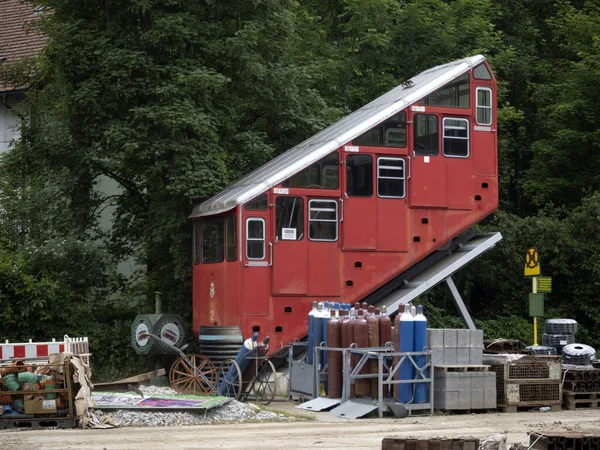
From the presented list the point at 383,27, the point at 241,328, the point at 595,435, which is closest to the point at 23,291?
the point at 241,328

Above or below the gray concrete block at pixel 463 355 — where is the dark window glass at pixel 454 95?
above

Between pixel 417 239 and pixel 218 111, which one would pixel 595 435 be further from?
pixel 218 111

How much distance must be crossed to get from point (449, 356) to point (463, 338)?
41 cm

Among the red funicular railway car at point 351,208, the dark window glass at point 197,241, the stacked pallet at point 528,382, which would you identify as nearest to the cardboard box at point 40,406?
the red funicular railway car at point 351,208

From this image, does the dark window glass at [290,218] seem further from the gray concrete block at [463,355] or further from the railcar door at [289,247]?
the gray concrete block at [463,355]

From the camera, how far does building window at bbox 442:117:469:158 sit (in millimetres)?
25062

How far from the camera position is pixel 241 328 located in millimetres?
22969

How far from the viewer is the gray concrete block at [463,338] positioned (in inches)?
768

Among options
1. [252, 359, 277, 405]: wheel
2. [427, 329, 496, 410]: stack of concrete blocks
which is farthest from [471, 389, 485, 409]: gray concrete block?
[252, 359, 277, 405]: wheel

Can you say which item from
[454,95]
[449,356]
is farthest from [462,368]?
[454,95]

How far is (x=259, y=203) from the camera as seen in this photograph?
23359 millimetres

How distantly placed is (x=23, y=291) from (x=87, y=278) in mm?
2042

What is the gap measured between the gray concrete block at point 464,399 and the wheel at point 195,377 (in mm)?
5036

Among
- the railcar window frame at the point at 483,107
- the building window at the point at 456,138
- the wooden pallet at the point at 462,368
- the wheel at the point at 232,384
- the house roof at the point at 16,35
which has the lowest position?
the wheel at the point at 232,384
